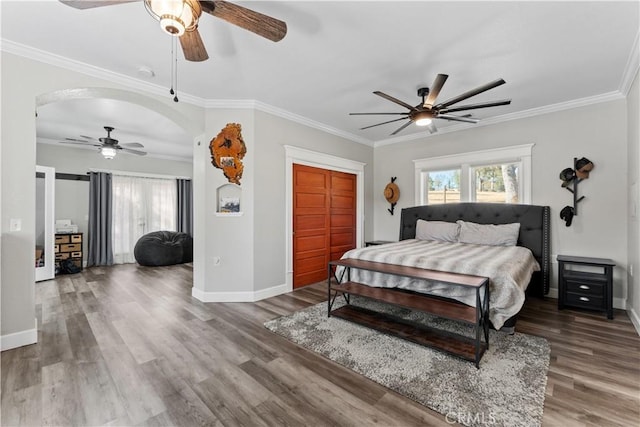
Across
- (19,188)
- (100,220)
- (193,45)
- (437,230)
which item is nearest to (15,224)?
(19,188)

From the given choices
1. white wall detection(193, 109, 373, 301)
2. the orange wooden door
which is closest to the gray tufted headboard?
the orange wooden door

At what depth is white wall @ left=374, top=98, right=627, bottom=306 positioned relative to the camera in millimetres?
3479

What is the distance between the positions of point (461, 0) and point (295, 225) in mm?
3338

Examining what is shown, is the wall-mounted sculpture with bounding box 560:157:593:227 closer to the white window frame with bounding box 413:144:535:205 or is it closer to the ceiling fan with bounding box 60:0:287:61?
the white window frame with bounding box 413:144:535:205

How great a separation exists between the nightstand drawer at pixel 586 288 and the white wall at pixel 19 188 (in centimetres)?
578

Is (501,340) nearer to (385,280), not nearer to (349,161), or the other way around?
(385,280)

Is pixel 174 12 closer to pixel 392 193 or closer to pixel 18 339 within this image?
pixel 18 339

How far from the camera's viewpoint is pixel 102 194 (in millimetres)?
6254

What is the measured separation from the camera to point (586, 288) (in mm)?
3229

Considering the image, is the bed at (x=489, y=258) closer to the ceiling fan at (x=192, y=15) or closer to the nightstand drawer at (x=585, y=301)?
the nightstand drawer at (x=585, y=301)

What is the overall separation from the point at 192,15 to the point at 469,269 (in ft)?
9.68

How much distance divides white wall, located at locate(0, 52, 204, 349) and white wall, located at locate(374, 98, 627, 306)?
5.72 m

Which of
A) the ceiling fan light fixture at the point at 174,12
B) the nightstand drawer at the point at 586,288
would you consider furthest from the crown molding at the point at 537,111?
the ceiling fan light fixture at the point at 174,12

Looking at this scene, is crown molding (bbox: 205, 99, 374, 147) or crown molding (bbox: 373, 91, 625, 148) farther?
crown molding (bbox: 205, 99, 374, 147)
